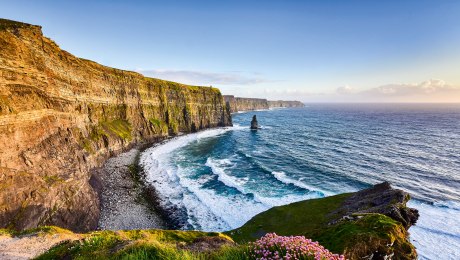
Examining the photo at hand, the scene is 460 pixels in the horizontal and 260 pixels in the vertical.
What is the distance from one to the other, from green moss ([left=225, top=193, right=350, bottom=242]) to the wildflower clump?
48.6 ft

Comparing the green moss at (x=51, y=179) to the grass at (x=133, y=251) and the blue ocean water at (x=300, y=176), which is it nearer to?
the blue ocean water at (x=300, y=176)

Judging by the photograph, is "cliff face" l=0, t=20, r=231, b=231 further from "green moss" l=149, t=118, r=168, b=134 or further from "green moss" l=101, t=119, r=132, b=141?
"green moss" l=149, t=118, r=168, b=134

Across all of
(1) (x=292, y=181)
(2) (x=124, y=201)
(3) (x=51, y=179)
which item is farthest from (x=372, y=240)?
(1) (x=292, y=181)

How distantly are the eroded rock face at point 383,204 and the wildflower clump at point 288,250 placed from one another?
1206 centimetres

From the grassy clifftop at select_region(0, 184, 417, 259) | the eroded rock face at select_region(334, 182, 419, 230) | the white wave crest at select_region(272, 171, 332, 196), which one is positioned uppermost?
the grassy clifftop at select_region(0, 184, 417, 259)

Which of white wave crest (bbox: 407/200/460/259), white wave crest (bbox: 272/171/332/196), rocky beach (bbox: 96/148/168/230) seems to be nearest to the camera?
white wave crest (bbox: 407/200/460/259)

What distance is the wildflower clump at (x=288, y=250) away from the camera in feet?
19.4

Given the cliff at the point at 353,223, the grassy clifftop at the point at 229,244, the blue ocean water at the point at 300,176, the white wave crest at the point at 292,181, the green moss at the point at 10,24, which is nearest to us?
the grassy clifftop at the point at 229,244

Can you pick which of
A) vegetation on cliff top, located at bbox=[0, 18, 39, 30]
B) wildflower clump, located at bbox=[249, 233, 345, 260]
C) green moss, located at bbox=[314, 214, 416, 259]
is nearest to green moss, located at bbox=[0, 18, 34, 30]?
vegetation on cliff top, located at bbox=[0, 18, 39, 30]

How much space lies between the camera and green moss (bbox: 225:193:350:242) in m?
21.0

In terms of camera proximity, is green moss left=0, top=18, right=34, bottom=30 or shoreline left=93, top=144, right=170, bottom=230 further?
shoreline left=93, top=144, right=170, bottom=230

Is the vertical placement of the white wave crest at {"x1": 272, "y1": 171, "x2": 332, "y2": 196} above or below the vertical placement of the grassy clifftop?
below

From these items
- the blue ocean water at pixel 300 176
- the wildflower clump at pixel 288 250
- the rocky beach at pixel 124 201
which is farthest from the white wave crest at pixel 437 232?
the rocky beach at pixel 124 201

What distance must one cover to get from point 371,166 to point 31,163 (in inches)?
2170
